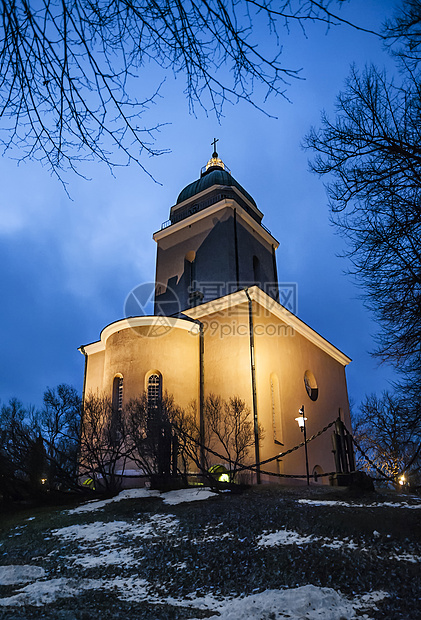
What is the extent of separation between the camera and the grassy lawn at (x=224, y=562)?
610 centimetres

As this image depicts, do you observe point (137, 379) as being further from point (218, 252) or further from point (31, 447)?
point (218, 252)

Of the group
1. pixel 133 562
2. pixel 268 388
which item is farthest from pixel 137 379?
pixel 133 562

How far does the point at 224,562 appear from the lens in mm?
7816

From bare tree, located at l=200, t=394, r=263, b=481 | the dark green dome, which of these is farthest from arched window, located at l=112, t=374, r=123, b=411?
the dark green dome

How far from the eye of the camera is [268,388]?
68.3 ft

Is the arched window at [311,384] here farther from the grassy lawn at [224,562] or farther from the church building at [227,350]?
the grassy lawn at [224,562]

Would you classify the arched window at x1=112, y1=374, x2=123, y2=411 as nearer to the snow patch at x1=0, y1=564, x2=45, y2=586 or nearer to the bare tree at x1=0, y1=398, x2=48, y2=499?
the bare tree at x1=0, y1=398, x2=48, y2=499

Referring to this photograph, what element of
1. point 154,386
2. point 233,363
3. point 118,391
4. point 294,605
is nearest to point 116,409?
point 118,391

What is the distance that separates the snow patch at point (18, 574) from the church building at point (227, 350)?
9.85 m

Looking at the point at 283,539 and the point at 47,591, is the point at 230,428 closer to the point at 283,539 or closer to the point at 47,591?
the point at 283,539

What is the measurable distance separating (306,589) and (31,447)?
10.8 m

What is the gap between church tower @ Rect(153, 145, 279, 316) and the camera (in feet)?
87.0

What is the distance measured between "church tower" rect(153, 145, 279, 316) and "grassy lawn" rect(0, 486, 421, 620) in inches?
608

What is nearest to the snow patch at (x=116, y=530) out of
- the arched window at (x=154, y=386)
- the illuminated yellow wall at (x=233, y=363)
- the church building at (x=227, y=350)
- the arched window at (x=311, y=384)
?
the church building at (x=227, y=350)
